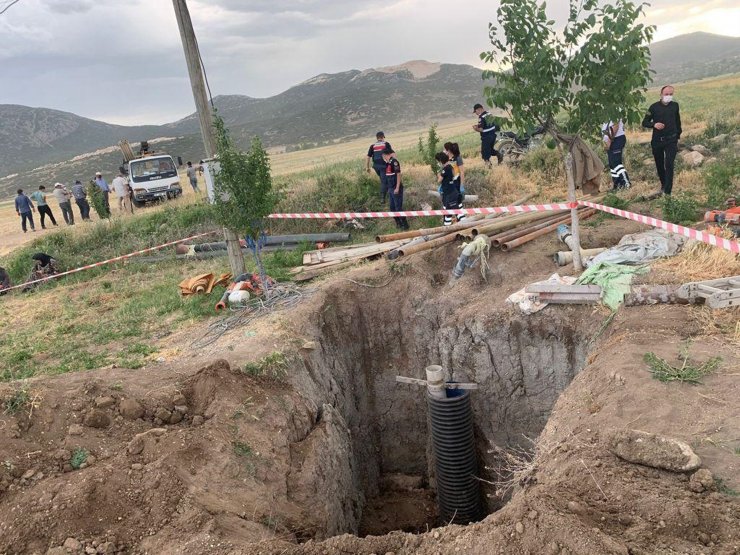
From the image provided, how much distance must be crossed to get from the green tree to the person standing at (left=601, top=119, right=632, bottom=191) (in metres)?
6.81

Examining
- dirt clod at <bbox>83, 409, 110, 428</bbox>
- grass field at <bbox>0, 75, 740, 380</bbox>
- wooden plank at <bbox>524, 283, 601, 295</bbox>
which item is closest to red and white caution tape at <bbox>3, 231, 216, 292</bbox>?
grass field at <bbox>0, 75, 740, 380</bbox>

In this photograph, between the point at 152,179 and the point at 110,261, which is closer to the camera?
the point at 110,261

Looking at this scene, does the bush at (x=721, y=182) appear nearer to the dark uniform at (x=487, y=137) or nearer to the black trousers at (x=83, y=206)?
the dark uniform at (x=487, y=137)

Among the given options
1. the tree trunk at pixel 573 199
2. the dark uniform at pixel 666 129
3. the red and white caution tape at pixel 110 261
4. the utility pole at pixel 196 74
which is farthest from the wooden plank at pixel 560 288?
the red and white caution tape at pixel 110 261

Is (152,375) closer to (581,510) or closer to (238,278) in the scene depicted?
(238,278)

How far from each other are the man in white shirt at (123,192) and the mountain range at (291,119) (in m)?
40.8

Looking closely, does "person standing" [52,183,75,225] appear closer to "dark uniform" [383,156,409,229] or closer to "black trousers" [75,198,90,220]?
"black trousers" [75,198,90,220]

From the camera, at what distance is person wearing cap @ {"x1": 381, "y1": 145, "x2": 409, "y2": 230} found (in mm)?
11461

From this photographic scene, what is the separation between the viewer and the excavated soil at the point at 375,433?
3918 millimetres

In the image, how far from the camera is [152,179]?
67.0 ft

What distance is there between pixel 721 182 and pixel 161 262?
1244 centimetres

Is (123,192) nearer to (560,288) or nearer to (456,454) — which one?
(456,454)

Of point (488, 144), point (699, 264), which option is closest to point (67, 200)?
point (488, 144)

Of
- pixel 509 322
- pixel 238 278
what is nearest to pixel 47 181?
pixel 238 278
